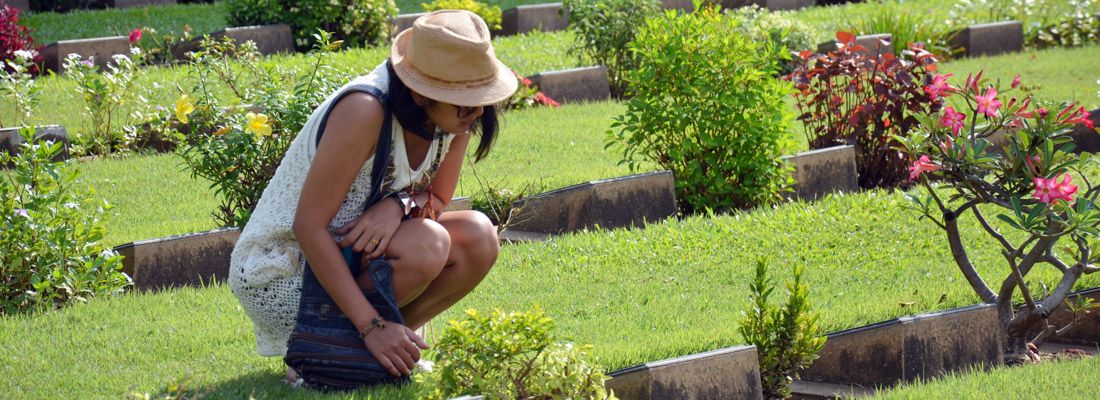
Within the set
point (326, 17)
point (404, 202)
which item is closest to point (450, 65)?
point (404, 202)

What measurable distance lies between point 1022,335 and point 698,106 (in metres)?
2.40

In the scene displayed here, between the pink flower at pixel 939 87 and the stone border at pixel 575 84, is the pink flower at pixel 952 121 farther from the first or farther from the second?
the stone border at pixel 575 84

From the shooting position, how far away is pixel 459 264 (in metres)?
4.11

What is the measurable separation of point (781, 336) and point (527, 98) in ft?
18.0

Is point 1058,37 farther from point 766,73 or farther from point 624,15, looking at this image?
point 766,73

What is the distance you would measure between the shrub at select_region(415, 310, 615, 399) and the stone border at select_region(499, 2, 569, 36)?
915cm

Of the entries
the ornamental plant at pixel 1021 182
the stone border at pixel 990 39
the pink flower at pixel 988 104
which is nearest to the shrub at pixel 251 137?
the ornamental plant at pixel 1021 182

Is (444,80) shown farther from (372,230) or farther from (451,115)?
(372,230)

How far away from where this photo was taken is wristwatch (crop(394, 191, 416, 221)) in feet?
13.2

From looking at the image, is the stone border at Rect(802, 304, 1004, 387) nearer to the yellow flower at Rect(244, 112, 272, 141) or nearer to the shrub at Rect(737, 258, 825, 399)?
the shrub at Rect(737, 258, 825, 399)

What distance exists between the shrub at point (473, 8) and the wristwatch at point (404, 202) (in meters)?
7.03

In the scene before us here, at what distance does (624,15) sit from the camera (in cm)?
1002

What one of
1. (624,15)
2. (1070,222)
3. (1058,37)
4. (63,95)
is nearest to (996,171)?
(1070,222)

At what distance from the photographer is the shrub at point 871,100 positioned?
7.22 metres
